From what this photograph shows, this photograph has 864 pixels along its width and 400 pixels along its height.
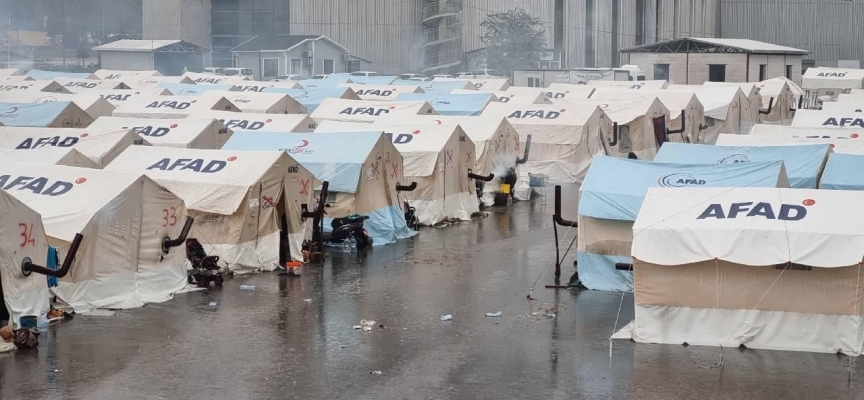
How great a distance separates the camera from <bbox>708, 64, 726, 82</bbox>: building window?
75.9 m

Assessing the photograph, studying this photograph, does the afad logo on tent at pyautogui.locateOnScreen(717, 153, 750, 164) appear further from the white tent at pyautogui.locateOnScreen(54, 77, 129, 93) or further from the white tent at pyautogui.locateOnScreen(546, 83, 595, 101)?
the white tent at pyautogui.locateOnScreen(54, 77, 129, 93)

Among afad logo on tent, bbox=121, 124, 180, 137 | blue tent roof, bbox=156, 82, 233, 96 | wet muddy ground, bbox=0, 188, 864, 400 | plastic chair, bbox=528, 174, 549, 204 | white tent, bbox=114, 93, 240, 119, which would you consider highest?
blue tent roof, bbox=156, 82, 233, 96

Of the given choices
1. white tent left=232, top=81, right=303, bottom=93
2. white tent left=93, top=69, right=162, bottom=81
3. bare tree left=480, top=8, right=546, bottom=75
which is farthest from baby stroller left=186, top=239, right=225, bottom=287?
bare tree left=480, top=8, right=546, bottom=75

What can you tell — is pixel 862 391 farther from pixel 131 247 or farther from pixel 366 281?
pixel 131 247

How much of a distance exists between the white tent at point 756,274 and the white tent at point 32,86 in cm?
4083

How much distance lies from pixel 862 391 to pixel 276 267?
13733 mm

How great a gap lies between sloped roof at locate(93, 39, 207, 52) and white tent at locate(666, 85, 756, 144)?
43557 millimetres

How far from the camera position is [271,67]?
88375 millimetres

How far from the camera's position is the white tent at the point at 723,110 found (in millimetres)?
56000

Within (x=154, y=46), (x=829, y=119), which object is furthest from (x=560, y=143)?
(x=154, y=46)

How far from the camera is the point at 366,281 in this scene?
24.9 meters

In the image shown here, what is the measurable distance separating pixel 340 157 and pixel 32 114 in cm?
1672

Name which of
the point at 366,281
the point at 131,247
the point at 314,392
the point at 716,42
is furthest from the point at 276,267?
the point at 716,42

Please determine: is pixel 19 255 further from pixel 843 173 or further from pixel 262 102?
pixel 262 102
